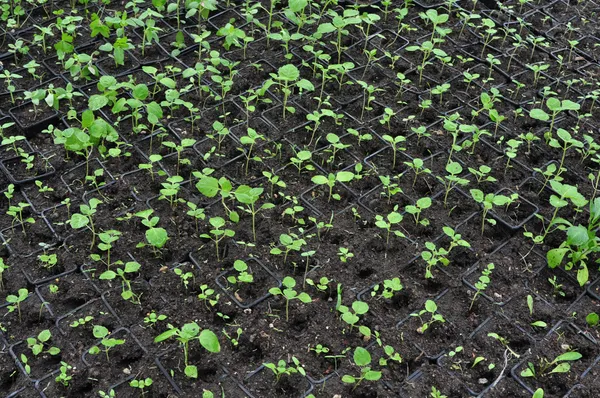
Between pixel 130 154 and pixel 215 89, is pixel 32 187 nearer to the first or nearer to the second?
pixel 130 154

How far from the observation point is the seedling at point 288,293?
2715 mm

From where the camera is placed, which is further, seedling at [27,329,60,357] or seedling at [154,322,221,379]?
seedling at [27,329,60,357]

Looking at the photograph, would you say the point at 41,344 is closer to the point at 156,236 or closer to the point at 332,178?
the point at 156,236

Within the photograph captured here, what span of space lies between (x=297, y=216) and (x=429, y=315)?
0.73m

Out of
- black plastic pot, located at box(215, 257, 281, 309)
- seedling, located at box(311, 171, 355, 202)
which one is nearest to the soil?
black plastic pot, located at box(215, 257, 281, 309)

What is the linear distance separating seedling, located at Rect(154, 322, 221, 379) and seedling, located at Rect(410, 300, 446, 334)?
77cm

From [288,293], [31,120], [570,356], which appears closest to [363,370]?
[288,293]

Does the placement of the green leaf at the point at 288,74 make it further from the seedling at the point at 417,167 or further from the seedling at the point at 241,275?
the seedling at the point at 241,275

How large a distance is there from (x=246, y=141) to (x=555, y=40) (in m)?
2.17

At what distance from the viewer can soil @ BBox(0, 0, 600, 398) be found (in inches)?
105

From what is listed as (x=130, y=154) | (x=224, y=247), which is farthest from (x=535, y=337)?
(x=130, y=154)

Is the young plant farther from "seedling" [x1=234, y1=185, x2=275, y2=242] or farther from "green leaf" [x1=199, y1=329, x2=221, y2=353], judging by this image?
"green leaf" [x1=199, y1=329, x2=221, y2=353]

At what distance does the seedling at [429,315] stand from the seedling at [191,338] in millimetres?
766

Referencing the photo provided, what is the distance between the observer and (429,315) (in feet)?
9.29
